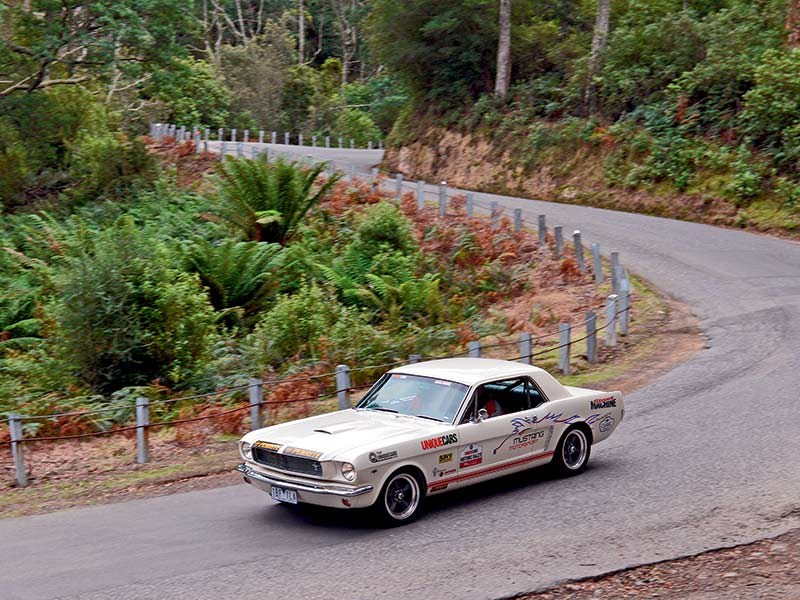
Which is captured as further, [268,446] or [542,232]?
[542,232]

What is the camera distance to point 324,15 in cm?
8794

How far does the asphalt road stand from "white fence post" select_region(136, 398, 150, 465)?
170 cm

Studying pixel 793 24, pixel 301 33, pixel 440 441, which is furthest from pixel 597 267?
pixel 301 33

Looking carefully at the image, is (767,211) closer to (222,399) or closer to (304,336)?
(304,336)

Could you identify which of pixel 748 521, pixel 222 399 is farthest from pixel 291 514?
pixel 222 399

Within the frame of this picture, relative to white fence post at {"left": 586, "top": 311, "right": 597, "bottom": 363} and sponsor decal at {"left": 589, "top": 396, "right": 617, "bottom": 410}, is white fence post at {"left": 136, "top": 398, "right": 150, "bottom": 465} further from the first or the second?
white fence post at {"left": 586, "top": 311, "right": 597, "bottom": 363}

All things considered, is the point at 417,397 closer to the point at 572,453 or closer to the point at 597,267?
the point at 572,453

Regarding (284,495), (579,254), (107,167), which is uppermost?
(107,167)

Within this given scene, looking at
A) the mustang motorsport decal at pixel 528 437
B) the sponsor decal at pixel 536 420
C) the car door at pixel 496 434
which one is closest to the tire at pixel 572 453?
the sponsor decal at pixel 536 420

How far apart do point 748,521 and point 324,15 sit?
8450 cm

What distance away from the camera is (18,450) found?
11.6 meters

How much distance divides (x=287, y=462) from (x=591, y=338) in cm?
868

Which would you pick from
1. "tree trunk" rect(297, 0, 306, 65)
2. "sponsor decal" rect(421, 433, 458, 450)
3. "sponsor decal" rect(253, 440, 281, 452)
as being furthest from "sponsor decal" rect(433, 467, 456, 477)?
"tree trunk" rect(297, 0, 306, 65)

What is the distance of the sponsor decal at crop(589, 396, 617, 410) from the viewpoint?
35.8 ft
